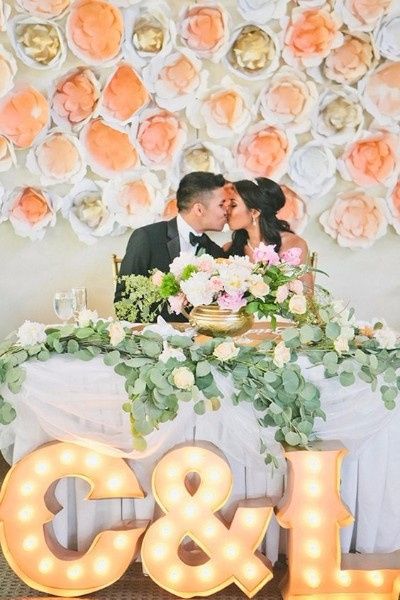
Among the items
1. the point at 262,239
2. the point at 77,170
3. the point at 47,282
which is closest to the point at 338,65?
the point at 262,239

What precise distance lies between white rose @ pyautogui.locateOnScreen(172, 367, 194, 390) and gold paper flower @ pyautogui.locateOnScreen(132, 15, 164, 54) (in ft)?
7.14

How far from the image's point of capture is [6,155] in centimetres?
353

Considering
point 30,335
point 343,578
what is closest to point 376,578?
point 343,578

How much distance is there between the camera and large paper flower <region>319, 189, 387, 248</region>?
3535mm

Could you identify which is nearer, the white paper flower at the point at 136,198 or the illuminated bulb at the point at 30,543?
the illuminated bulb at the point at 30,543

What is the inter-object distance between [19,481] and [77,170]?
1971 mm

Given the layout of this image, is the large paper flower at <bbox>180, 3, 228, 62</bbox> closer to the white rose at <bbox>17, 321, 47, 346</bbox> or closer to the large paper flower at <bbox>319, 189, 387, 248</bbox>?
the large paper flower at <bbox>319, 189, 387, 248</bbox>

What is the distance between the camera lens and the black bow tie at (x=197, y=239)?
3.49m

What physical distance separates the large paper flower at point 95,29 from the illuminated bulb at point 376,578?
2.74 meters

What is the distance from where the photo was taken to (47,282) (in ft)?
12.0

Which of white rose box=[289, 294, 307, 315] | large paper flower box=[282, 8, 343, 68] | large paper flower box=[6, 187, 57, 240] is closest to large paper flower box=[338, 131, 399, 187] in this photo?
large paper flower box=[282, 8, 343, 68]

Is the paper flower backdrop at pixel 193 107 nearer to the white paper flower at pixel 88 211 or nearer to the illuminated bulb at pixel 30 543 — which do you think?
the white paper flower at pixel 88 211

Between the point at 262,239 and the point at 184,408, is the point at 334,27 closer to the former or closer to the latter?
the point at 262,239

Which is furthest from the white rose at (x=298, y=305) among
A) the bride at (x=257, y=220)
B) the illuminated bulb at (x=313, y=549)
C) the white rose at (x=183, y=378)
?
the bride at (x=257, y=220)
